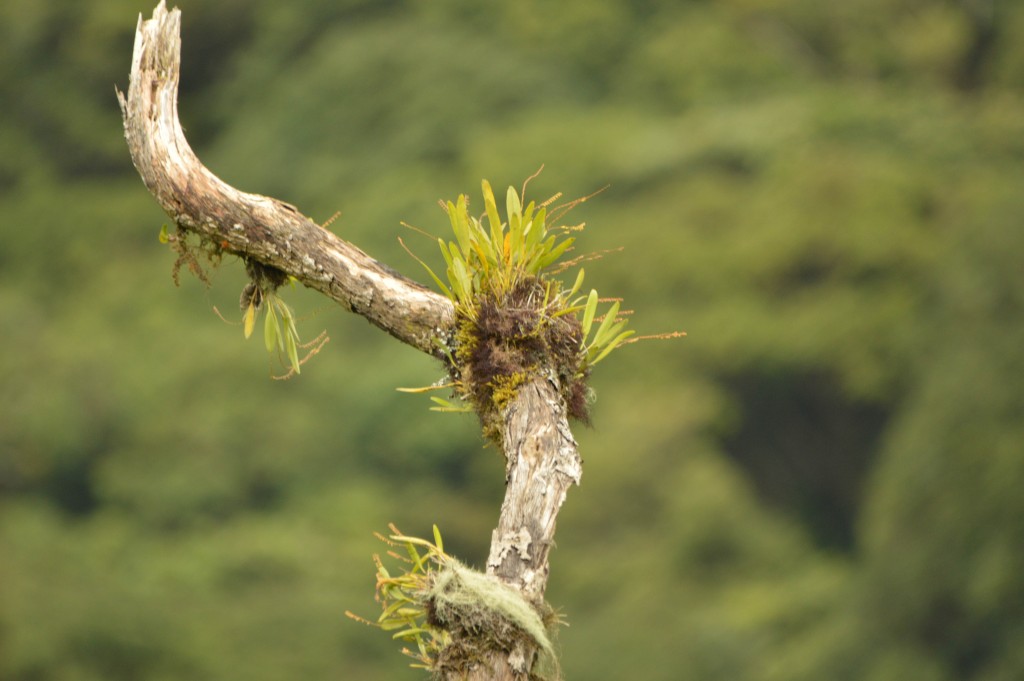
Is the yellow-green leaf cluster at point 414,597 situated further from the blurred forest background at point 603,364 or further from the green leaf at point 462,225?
the blurred forest background at point 603,364

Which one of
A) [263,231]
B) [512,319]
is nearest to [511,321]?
[512,319]

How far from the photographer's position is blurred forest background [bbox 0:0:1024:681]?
59.6 ft

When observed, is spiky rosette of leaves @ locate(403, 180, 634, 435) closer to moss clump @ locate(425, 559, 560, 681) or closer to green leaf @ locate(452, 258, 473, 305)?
green leaf @ locate(452, 258, 473, 305)

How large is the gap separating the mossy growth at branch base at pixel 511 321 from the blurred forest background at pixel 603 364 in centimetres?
1251

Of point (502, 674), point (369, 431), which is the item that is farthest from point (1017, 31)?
point (502, 674)

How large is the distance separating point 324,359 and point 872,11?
14.0 m

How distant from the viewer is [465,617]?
2725 millimetres

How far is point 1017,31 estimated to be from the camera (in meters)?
29.1

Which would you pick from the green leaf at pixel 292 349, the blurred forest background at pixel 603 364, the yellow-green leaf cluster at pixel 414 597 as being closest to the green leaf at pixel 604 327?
the yellow-green leaf cluster at pixel 414 597

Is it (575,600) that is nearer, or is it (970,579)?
(970,579)

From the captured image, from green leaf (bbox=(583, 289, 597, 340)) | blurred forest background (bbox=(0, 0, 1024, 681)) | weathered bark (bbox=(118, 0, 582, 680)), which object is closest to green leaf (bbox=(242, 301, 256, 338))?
weathered bark (bbox=(118, 0, 582, 680))

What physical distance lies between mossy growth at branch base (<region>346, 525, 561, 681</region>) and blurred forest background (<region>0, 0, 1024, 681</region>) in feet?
41.7

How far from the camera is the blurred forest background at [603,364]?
18156 millimetres

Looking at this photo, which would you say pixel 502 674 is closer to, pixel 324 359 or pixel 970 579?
pixel 970 579
